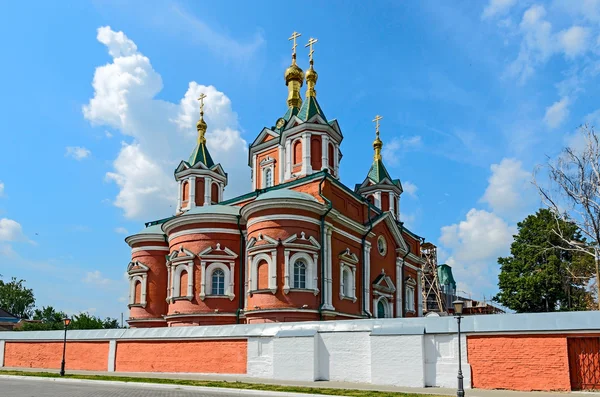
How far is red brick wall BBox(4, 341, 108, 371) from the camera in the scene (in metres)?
21.8

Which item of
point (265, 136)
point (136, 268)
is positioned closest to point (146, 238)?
point (136, 268)

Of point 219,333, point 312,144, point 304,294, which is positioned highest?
point 312,144

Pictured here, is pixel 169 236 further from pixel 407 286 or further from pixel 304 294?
pixel 407 286

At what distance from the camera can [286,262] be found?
23.5m

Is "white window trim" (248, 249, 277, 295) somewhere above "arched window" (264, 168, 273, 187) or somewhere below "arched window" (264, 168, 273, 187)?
below

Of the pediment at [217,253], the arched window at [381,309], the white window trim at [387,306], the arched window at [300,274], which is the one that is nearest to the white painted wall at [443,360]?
the arched window at [300,274]

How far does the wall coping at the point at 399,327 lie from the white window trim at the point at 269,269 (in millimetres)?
4732

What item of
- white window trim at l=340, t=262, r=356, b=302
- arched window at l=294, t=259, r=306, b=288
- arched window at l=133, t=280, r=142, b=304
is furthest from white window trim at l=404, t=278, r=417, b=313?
arched window at l=133, t=280, r=142, b=304

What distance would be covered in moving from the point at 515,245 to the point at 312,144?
20.8m

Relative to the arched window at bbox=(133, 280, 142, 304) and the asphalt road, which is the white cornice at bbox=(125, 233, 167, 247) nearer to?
the arched window at bbox=(133, 280, 142, 304)

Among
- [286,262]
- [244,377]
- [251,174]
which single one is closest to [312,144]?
[251,174]

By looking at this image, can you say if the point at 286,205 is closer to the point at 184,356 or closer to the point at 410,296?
the point at 184,356

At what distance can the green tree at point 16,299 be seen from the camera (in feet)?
236

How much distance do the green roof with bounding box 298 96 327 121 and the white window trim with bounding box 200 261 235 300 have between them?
29.3 feet
